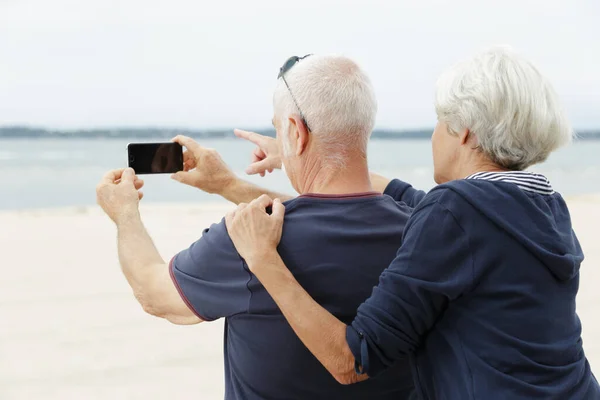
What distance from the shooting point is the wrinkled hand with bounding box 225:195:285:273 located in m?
1.39

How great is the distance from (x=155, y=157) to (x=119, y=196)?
6.0 inches

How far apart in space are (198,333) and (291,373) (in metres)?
3.08

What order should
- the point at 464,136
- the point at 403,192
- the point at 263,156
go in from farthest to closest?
1. the point at 263,156
2. the point at 403,192
3. the point at 464,136

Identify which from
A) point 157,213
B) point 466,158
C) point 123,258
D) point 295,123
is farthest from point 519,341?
point 157,213

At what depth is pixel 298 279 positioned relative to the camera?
1.45 metres

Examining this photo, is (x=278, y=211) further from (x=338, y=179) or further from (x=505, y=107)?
(x=505, y=107)

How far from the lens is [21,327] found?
181 inches

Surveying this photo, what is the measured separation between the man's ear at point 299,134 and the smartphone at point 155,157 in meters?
0.42

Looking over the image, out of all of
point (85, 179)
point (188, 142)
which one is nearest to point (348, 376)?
point (188, 142)

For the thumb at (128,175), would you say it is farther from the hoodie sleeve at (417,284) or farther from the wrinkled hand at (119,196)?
the hoodie sleeve at (417,284)

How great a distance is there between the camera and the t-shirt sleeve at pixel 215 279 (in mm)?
1450

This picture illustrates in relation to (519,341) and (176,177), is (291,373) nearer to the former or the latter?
(519,341)

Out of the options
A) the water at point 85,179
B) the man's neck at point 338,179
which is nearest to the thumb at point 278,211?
the man's neck at point 338,179

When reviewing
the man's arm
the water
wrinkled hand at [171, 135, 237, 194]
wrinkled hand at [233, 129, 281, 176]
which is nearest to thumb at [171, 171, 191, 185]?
wrinkled hand at [171, 135, 237, 194]
